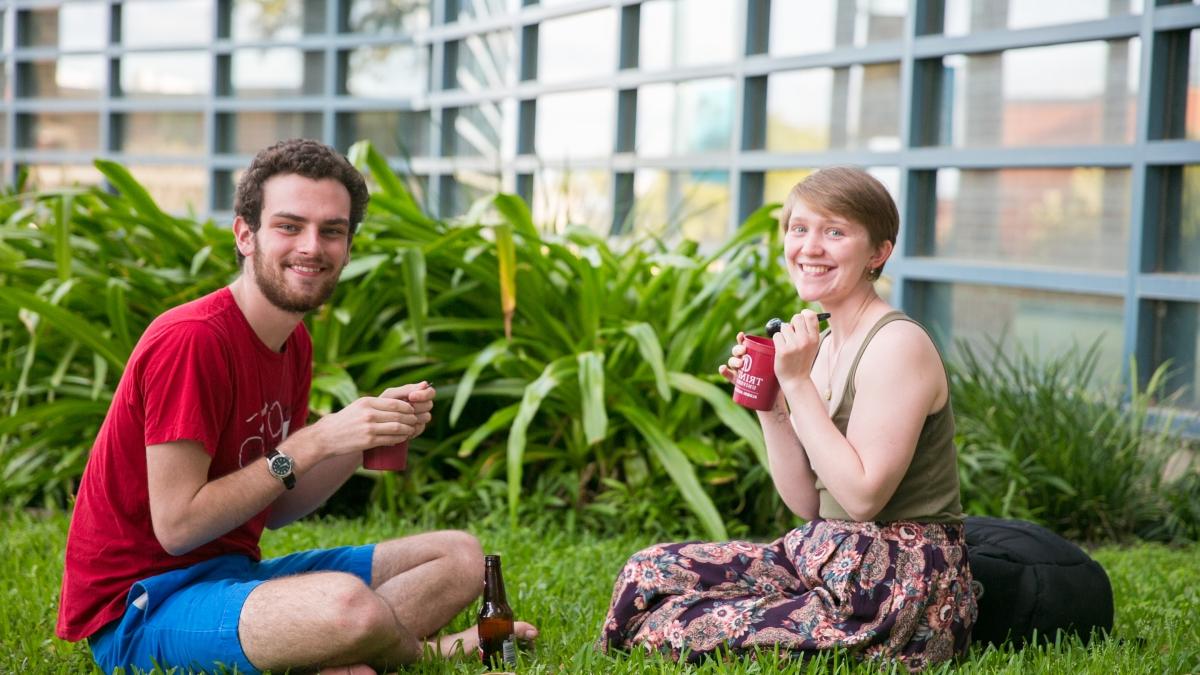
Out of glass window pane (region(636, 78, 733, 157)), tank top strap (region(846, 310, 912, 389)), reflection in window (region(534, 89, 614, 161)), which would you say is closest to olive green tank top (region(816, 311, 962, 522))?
tank top strap (region(846, 310, 912, 389))

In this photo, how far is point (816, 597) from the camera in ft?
9.63

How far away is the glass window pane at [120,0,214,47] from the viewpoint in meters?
11.4

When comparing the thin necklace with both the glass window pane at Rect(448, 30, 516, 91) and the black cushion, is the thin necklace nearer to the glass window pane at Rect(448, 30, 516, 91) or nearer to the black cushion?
the black cushion

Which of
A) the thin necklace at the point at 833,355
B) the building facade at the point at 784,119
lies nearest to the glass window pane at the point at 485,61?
the building facade at the point at 784,119

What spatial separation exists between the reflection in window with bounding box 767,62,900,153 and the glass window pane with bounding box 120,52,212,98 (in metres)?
6.02

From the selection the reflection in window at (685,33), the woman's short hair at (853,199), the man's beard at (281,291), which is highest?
the reflection in window at (685,33)

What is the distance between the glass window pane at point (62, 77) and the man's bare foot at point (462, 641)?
9941 millimetres

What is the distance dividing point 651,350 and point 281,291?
6.08ft

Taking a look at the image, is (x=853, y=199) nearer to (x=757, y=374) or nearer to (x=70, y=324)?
(x=757, y=374)

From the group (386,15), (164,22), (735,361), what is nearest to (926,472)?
(735,361)

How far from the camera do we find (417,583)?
3.12 m

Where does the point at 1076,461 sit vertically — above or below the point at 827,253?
below

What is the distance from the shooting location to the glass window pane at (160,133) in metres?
11.1

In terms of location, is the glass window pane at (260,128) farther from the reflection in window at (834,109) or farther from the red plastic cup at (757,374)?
the red plastic cup at (757,374)
